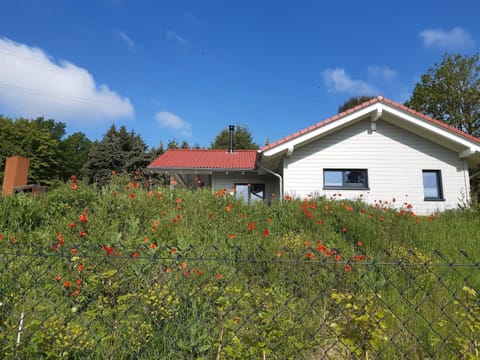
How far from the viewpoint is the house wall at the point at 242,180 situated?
1220 cm

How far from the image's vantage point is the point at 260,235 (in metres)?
4.43

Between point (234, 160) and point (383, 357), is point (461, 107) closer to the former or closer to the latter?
point (234, 160)

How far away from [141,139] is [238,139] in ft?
36.4

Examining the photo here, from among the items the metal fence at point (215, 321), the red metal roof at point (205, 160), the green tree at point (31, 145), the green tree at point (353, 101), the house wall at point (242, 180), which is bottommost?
the metal fence at point (215, 321)

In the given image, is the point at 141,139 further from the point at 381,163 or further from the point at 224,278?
the point at 224,278

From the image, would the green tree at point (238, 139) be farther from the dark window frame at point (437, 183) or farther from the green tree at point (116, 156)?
the dark window frame at point (437, 183)

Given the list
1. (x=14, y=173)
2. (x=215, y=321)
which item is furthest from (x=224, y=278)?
(x=14, y=173)

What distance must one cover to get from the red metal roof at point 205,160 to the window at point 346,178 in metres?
2.99

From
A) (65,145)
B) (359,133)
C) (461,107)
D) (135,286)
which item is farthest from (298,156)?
(65,145)

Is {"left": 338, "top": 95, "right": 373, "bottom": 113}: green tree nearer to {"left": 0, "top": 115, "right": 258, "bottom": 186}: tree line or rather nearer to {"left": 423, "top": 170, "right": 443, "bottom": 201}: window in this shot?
{"left": 0, "top": 115, "right": 258, "bottom": 186}: tree line

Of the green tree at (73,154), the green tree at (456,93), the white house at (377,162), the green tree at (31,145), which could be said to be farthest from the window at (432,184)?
the green tree at (73,154)

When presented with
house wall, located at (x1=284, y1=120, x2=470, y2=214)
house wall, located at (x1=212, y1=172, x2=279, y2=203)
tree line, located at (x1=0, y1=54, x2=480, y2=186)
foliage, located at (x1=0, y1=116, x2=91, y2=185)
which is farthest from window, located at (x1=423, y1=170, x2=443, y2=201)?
foliage, located at (x1=0, y1=116, x2=91, y2=185)

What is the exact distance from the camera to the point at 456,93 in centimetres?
2055

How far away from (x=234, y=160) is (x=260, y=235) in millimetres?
8489
